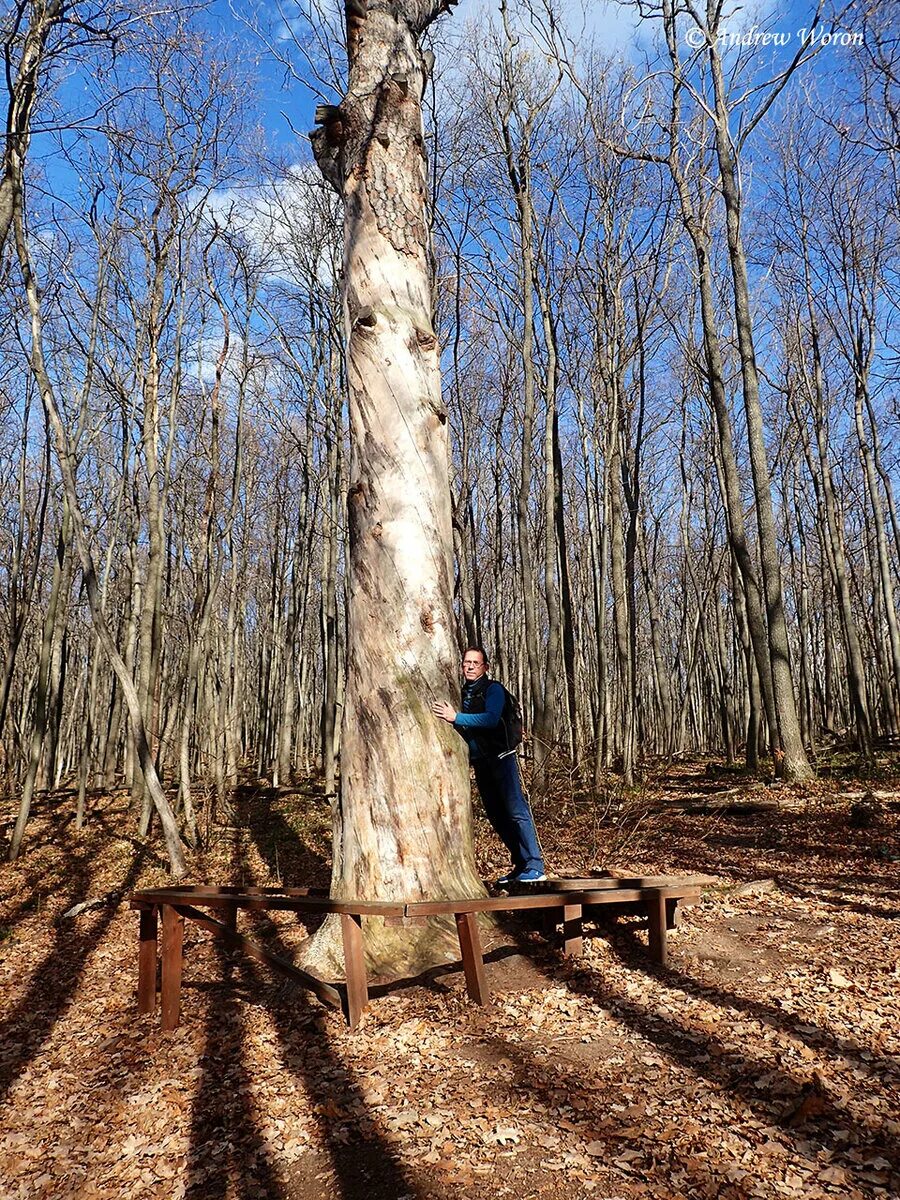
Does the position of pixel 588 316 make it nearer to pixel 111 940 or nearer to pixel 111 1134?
pixel 111 940

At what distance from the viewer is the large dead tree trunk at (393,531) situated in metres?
4.36

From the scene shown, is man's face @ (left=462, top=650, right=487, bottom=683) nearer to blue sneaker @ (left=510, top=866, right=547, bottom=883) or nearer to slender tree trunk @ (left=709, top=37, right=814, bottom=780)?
blue sneaker @ (left=510, top=866, right=547, bottom=883)

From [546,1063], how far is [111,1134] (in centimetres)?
193

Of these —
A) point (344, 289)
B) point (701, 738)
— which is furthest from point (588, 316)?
point (701, 738)

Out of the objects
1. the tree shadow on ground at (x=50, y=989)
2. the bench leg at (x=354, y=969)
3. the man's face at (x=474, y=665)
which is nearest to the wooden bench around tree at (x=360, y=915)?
the bench leg at (x=354, y=969)

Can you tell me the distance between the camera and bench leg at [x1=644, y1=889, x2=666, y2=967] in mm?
4273

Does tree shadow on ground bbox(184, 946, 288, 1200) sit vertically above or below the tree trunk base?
below

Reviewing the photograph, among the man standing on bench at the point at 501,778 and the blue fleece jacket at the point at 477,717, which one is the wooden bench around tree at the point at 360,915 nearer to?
the man standing on bench at the point at 501,778

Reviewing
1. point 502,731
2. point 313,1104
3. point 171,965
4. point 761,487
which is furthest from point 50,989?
point 761,487

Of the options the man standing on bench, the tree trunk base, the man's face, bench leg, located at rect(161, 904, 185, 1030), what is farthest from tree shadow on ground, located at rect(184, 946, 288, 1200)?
the man's face

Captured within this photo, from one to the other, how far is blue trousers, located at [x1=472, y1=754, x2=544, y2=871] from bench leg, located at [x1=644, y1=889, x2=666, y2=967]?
31.4 inches

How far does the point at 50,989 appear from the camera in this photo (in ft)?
18.7

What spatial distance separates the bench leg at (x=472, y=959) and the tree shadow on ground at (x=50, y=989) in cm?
251

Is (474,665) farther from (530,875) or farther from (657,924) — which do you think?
(657,924)
